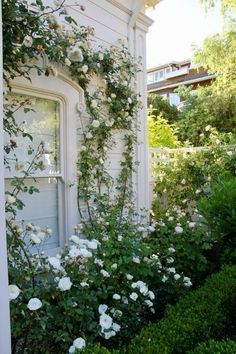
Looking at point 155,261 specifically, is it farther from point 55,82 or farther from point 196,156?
point 196,156

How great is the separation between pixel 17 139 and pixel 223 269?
2290mm

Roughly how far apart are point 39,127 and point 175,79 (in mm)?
25221

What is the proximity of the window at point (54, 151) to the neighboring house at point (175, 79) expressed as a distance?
19.5 meters

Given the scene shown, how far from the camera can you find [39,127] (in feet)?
11.0


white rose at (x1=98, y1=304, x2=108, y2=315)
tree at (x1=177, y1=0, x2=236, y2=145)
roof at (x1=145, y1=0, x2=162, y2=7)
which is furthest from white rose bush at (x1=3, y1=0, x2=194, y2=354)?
tree at (x1=177, y1=0, x2=236, y2=145)

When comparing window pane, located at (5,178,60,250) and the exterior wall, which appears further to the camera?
the exterior wall

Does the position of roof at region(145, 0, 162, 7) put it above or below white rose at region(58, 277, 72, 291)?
above

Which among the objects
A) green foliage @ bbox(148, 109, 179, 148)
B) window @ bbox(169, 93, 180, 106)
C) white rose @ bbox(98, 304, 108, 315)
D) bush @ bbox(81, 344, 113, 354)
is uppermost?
window @ bbox(169, 93, 180, 106)

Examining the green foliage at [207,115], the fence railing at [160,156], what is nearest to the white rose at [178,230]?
the fence railing at [160,156]

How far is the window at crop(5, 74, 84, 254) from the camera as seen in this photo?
3270mm

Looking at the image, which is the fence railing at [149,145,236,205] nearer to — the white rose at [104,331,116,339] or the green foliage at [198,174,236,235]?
the green foliage at [198,174,236,235]

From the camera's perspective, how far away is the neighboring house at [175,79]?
22.8 m

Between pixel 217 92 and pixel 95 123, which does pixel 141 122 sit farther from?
pixel 217 92

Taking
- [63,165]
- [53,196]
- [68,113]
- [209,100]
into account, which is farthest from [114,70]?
[209,100]
